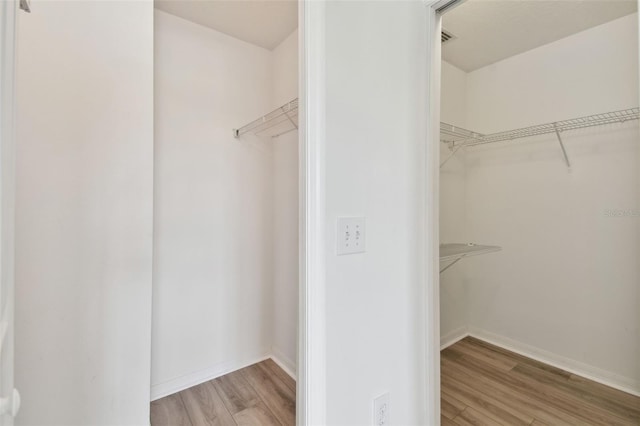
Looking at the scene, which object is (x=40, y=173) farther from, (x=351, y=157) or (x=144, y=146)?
(x=351, y=157)

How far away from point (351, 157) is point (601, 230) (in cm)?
215

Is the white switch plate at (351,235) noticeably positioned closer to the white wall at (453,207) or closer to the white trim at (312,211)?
the white trim at (312,211)

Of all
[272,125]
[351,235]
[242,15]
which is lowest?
[351,235]

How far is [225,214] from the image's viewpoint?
211cm

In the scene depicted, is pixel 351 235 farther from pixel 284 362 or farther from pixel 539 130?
pixel 539 130

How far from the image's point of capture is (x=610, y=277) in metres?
1.97

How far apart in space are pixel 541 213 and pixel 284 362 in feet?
7.72

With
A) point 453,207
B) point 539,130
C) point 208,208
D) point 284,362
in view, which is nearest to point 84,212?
point 208,208

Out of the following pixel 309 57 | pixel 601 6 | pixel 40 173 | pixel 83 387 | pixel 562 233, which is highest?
pixel 601 6

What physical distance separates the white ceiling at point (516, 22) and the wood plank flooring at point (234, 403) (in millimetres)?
2787

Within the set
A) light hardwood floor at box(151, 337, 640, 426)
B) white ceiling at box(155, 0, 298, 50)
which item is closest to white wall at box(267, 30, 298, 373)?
white ceiling at box(155, 0, 298, 50)

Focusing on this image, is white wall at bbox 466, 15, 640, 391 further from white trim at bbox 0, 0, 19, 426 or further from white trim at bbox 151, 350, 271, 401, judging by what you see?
white trim at bbox 0, 0, 19, 426

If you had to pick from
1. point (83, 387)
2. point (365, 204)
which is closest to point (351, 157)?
point (365, 204)

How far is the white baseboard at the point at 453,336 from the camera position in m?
2.49
